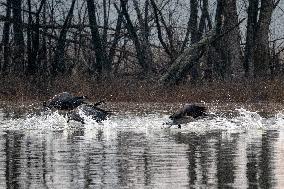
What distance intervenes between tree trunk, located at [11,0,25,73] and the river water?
19289 mm

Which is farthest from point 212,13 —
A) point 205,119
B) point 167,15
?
point 205,119

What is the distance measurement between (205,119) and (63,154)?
675cm

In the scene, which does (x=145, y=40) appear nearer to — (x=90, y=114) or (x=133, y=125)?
(x=90, y=114)

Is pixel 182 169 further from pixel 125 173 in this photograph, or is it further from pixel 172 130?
pixel 172 130

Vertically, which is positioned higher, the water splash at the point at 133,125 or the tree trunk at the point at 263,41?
the tree trunk at the point at 263,41

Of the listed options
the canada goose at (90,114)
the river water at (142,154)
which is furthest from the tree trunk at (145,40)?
the river water at (142,154)

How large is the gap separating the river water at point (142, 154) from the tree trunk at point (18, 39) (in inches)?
759

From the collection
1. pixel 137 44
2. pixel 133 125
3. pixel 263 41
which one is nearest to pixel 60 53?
pixel 137 44

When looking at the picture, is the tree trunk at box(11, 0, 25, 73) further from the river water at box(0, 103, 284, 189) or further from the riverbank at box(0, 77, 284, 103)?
the river water at box(0, 103, 284, 189)

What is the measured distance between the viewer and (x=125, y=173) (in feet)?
25.0

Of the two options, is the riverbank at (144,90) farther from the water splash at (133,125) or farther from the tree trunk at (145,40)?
the water splash at (133,125)

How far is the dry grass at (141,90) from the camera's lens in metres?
25.9

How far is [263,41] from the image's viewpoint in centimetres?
3153

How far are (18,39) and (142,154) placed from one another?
26.3m
